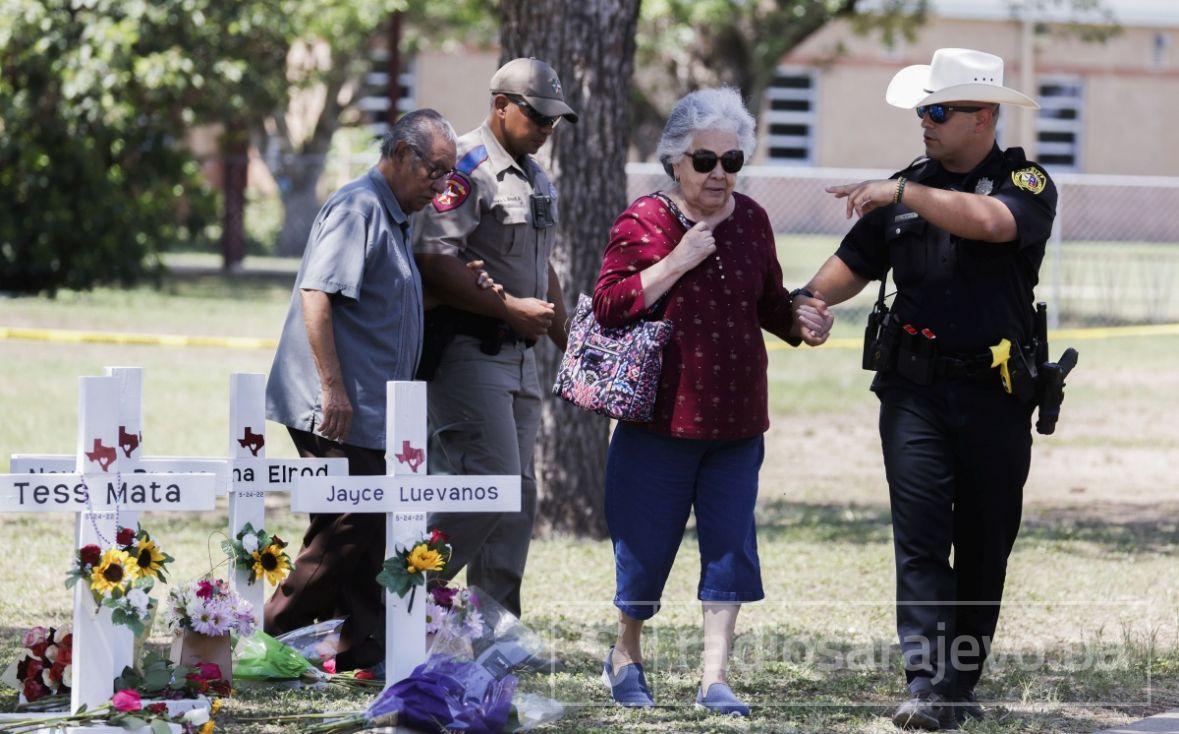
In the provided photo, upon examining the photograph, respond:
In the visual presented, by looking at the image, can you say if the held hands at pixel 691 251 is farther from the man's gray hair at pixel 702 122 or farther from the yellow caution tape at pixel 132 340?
the yellow caution tape at pixel 132 340

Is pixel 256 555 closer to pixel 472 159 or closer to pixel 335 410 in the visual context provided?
pixel 335 410

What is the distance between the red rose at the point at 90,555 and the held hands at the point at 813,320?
2.19 m

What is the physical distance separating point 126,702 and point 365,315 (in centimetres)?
152

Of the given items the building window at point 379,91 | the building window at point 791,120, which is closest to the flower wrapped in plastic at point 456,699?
the building window at point 379,91

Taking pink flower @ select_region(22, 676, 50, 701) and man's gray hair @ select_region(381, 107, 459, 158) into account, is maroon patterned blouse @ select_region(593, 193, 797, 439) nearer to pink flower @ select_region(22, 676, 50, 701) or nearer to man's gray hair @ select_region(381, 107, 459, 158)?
man's gray hair @ select_region(381, 107, 459, 158)

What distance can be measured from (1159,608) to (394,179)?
3.75 meters

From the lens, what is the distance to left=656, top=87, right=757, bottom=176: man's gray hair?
5215mm

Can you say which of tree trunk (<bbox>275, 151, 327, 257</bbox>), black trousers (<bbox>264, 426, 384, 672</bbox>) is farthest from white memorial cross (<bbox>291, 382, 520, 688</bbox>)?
tree trunk (<bbox>275, 151, 327, 257</bbox>)

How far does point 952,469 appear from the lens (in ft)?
17.3

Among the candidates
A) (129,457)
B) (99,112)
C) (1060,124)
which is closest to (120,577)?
(129,457)

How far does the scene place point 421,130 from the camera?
551 cm

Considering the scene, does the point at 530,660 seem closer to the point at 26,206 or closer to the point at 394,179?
the point at 394,179

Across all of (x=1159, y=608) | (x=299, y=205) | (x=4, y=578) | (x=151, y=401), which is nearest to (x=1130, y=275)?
(x=299, y=205)

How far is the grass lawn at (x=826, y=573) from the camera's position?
552 centimetres
